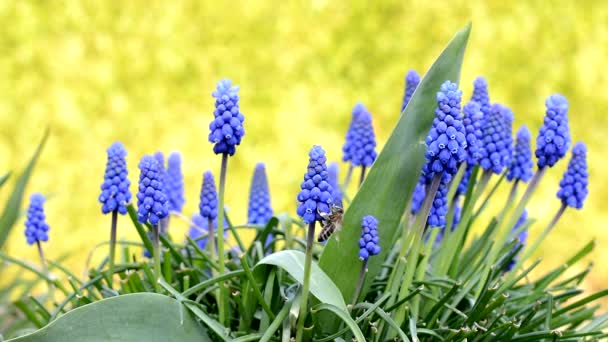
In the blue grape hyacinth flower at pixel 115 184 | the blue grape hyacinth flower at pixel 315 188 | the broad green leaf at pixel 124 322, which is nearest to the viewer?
the blue grape hyacinth flower at pixel 315 188

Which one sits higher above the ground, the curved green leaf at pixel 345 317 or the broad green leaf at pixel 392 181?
the broad green leaf at pixel 392 181

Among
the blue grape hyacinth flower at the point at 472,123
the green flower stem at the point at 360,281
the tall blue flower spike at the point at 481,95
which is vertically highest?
the tall blue flower spike at the point at 481,95

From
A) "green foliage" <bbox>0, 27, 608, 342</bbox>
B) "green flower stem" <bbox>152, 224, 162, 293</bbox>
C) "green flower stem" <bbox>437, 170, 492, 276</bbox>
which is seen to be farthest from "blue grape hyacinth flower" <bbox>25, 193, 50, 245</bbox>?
"green flower stem" <bbox>437, 170, 492, 276</bbox>

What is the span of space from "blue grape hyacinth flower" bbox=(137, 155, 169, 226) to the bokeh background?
12.6ft

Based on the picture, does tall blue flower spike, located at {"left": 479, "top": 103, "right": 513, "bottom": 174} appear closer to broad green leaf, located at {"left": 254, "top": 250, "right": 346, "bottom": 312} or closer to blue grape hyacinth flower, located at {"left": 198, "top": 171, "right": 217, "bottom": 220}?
broad green leaf, located at {"left": 254, "top": 250, "right": 346, "bottom": 312}

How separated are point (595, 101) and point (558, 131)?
16.2ft

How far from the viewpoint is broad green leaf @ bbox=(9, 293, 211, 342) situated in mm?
1955

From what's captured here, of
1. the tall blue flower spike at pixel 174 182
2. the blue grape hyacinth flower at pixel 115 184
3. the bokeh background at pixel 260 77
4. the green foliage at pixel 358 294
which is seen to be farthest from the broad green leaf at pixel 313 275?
the bokeh background at pixel 260 77

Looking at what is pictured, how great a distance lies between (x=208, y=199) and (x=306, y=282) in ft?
1.84

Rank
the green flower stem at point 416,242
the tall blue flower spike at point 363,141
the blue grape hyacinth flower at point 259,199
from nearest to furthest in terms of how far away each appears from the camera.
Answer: the green flower stem at point 416,242
the tall blue flower spike at point 363,141
the blue grape hyacinth flower at point 259,199

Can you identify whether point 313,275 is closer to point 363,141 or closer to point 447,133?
point 447,133

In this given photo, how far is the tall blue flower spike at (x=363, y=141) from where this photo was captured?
107 inches

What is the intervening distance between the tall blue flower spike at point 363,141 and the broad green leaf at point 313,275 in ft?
2.34

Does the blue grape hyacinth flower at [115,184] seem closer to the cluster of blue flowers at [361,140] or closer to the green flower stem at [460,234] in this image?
the cluster of blue flowers at [361,140]
